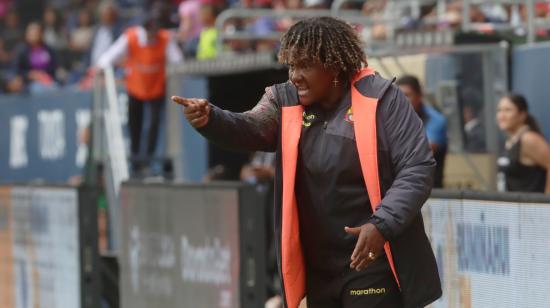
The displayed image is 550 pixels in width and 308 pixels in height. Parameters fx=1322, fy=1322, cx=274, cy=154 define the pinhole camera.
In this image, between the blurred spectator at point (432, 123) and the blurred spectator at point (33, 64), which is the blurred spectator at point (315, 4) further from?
the blurred spectator at point (33, 64)

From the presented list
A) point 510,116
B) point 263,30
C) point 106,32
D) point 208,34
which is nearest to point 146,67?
point 208,34

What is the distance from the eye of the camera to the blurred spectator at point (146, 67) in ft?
44.9

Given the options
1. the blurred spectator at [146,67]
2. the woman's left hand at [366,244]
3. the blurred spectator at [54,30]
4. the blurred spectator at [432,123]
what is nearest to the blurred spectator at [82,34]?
the blurred spectator at [54,30]

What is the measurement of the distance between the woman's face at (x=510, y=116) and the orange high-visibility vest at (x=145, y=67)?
5.29 metres

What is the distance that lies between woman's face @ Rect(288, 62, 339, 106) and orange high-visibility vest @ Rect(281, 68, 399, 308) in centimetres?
8

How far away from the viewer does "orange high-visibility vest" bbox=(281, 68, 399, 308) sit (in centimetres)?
502

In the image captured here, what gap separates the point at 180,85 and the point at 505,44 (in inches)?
177

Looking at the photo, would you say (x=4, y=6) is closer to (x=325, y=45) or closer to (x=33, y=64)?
(x=33, y=64)

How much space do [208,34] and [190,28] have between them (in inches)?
38.2

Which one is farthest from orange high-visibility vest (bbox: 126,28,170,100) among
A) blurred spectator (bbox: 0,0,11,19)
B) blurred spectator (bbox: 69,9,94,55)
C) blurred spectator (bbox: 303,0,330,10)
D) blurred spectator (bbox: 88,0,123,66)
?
blurred spectator (bbox: 0,0,11,19)

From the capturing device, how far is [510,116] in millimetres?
9188

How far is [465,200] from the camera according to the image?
22.4 ft

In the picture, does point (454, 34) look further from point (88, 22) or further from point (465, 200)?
point (88, 22)

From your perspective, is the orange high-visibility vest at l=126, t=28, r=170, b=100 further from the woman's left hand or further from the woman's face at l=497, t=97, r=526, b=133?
the woman's left hand
